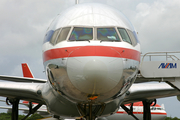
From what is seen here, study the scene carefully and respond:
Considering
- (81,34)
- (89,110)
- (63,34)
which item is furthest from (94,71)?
(89,110)

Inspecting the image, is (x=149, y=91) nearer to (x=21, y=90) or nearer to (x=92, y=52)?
(x=21, y=90)

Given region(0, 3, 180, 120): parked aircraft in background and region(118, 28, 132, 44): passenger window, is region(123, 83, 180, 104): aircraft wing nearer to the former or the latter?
region(0, 3, 180, 120): parked aircraft in background

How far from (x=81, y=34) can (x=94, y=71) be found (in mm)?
1333

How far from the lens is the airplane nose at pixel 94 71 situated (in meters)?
5.35

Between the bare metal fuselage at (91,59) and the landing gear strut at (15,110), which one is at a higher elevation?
the bare metal fuselage at (91,59)

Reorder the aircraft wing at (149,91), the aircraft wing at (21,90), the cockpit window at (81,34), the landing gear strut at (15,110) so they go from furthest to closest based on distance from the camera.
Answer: the landing gear strut at (15,110) < the aircraft wing at (149,91) < the aircraft wing at (21,90) < the cockpit window at (81,34)

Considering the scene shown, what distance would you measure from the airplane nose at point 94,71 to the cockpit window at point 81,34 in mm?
539

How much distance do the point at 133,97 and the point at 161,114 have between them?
25.7 m

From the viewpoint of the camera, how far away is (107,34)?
20.7 feet

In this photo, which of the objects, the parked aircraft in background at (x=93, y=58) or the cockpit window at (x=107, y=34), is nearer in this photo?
the parked aircraft in background at (x=93, y=58)

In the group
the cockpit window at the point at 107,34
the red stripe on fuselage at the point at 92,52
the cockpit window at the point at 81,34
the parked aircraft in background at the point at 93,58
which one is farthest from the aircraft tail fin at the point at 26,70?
the cockpit window at the point at 107,34

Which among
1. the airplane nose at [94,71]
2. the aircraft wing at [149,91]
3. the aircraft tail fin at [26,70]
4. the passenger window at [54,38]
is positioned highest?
the passenger window at [54,38]

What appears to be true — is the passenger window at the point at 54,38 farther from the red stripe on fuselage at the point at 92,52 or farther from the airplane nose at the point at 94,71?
the airplane nose at the point at 94,71

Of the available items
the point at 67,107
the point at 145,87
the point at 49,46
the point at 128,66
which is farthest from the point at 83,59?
the point at 145,87
